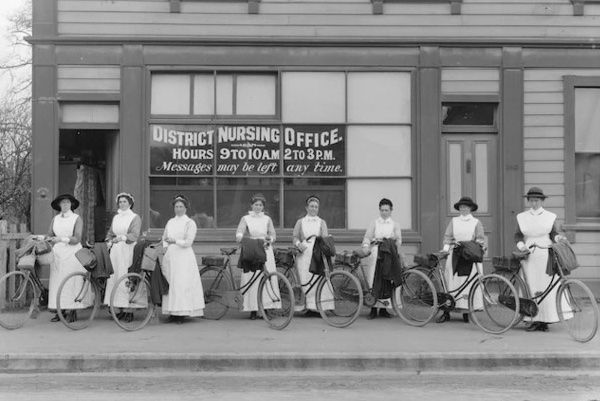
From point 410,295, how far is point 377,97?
3.80 meters

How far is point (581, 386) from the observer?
7.12m

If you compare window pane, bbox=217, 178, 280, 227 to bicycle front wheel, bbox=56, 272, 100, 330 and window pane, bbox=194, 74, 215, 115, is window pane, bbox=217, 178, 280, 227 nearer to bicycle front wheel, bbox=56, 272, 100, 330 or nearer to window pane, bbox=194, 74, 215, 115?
window pane, bbox=194, 74, 215, 115

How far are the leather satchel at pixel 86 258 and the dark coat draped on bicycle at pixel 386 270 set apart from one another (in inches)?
154

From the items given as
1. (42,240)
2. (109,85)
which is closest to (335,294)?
(42,240)

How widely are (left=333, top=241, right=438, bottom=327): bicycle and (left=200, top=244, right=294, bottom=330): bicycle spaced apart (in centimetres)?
115

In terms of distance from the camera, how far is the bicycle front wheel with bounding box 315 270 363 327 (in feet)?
31.2

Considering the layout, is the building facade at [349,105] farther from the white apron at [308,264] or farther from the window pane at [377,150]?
the white apron at [308,264]

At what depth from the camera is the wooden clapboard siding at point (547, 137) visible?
11852mm

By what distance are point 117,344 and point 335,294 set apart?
3.03 metres

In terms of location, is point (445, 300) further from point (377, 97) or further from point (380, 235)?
point (377, 97)

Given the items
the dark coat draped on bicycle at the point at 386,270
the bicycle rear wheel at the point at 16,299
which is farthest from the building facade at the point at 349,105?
the bicycle rear wheel at the point at 16,299

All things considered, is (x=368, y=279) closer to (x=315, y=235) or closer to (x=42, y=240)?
(x=315, y=235)

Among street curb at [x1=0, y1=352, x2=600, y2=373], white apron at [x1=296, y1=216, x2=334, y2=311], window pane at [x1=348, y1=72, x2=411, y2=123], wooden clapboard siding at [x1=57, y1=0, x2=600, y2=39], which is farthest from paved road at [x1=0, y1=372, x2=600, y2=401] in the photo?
wooden clapboard siding at [x1=57, y1=0, x2=600, y2=39]

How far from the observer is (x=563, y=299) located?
907cm
